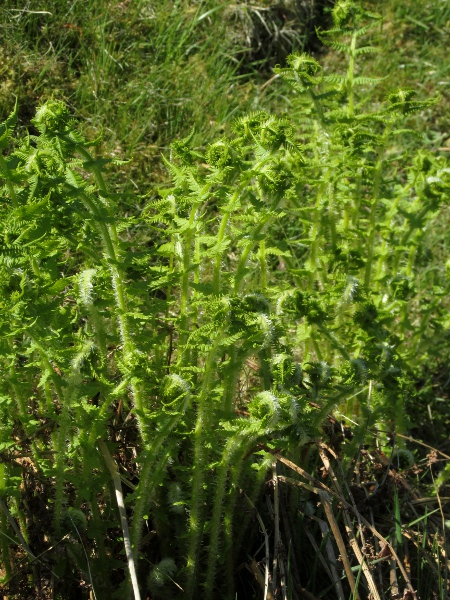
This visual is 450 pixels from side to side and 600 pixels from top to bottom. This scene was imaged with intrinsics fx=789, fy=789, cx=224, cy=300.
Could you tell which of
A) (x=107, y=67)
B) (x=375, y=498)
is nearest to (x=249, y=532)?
(x=375, y=498)

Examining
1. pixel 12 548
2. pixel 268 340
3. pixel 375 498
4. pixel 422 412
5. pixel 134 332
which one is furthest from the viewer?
pixel 422 412

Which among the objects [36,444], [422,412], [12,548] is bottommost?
[422,412]

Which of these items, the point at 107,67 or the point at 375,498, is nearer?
the point at 375,498

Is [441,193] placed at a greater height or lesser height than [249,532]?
greater

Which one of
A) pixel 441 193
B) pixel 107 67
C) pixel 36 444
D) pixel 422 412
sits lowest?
pixel 422 412

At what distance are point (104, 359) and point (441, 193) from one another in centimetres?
172

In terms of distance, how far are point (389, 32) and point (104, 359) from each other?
14.7ft

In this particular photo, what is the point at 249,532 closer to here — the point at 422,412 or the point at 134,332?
the point at 134,332

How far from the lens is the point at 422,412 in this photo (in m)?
3.99

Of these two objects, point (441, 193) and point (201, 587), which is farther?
point (441, 193)

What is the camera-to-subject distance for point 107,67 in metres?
4.38

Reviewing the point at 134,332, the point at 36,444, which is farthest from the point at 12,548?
the point at 134,332

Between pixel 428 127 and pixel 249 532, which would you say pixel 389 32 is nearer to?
pixel 428 127

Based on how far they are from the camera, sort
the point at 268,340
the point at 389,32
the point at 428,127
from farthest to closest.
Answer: the point at 389,32
the point at 428,127
the point at 268,340
